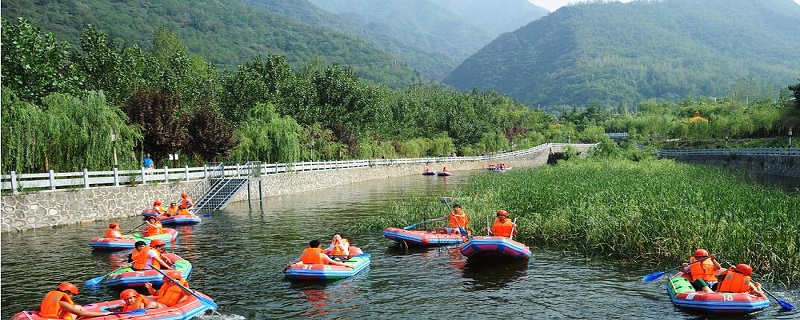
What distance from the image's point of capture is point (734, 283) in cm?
1161

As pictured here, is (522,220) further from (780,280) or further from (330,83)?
(330,83)

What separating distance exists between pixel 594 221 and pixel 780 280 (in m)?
4.89

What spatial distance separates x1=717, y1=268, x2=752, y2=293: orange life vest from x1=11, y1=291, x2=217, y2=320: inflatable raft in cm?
970

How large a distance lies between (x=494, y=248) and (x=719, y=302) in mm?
5471

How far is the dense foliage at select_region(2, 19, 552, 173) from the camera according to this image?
2610 centimetres

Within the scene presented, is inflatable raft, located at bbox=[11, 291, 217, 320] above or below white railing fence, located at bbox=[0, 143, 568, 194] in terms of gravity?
below

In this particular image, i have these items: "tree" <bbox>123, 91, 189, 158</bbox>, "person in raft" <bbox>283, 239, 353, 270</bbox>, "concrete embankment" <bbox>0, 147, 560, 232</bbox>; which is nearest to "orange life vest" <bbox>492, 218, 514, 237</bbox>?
"person in raft" <bbox>283, 239, 353, 270</bbox>

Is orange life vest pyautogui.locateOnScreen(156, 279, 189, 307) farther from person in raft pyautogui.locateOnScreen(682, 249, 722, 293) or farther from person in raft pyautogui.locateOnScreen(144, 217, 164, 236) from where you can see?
person in raft pyautogui.locateOnScreen(682, 249, 722, 293)

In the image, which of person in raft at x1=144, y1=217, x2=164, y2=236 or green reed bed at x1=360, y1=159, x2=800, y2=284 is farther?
person in raft at x1=144, y1=217, x2=164, y2=236

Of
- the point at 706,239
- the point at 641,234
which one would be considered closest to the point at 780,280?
the point at 706,239

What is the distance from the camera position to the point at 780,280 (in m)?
13.2

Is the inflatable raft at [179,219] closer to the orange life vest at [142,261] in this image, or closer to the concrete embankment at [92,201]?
the concrete embankment at [92,201]

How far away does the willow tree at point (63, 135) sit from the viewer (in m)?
23.6

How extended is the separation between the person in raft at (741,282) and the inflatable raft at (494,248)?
5.04 metres
